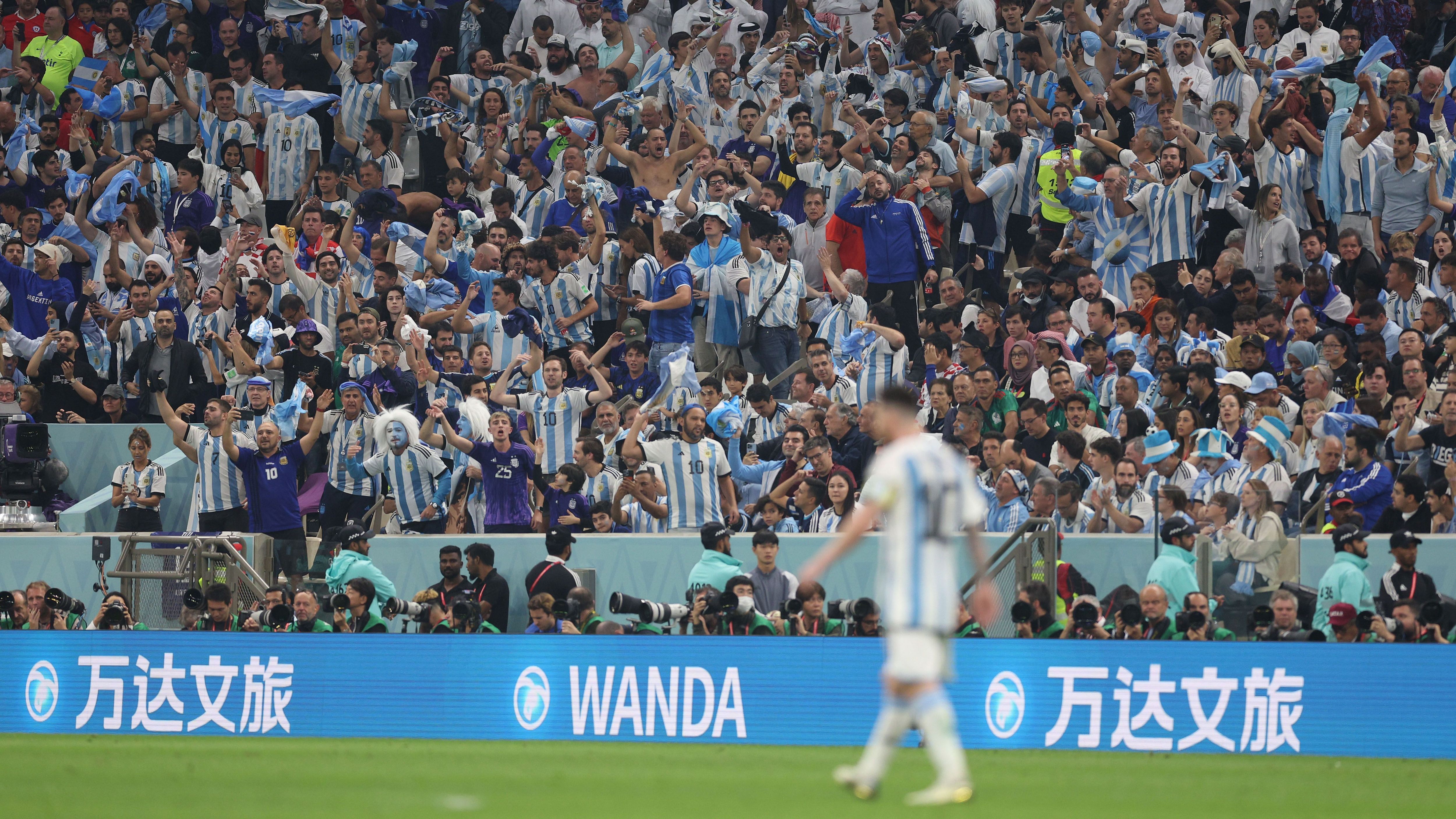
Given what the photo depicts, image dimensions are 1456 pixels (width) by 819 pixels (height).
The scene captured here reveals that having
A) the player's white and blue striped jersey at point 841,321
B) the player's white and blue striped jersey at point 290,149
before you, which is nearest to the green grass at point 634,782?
the player's white and blue striped jersey at point 841,321

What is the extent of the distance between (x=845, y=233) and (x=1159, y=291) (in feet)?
11.5

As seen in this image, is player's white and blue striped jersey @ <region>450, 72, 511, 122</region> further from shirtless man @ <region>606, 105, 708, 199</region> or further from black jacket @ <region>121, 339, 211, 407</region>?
black jacket @ <region>121, 339, 211, 407</region>

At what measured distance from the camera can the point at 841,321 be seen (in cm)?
1805

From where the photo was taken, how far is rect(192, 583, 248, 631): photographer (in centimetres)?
1455

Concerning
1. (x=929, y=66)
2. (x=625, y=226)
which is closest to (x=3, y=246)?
(x=625, y=226)

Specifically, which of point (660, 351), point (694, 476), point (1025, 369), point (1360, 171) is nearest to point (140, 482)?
point (660, 351)

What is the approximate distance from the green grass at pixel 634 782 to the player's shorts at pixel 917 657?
34.5 inches

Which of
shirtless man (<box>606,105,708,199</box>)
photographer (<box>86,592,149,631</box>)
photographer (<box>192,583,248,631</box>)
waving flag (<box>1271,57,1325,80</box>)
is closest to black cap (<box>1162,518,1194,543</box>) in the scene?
photographer (<box>192,583,248,631</box>)

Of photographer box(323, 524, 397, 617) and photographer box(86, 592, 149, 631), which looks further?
photographer box(323, 524, 397, 617)

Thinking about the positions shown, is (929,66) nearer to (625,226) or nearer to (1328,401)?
(625,226)

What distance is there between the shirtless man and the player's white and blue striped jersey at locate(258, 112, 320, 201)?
429cm

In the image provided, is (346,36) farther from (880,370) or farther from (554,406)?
(880,370)

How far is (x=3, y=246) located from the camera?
20531 millimetres

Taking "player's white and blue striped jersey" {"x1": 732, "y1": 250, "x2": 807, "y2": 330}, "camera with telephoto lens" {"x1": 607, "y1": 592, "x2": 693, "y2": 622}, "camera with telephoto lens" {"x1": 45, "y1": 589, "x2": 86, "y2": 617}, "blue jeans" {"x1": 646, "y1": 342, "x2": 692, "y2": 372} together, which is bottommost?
"camera with telephoto lens" {"x1": 607, "y1": 592, "x2": 693, "y2": 622}
